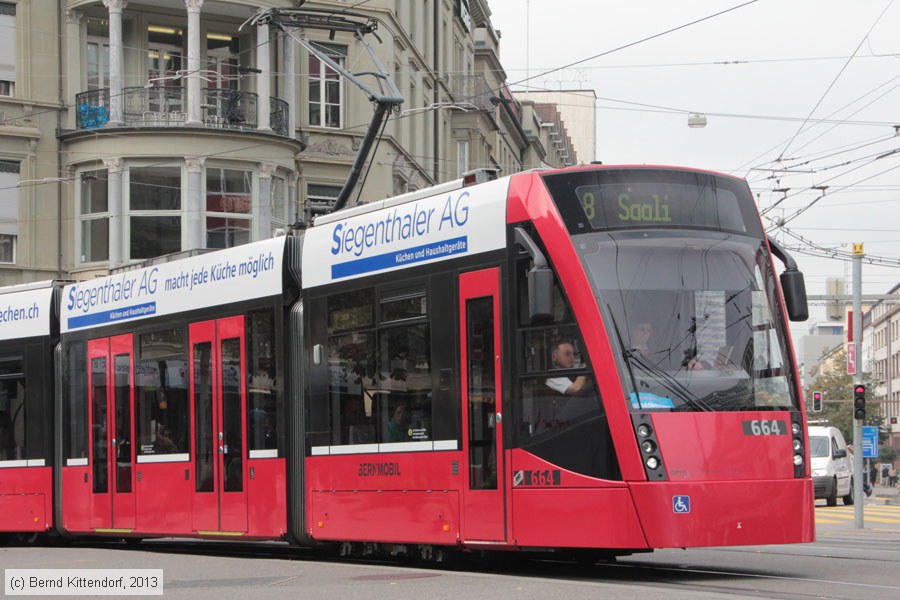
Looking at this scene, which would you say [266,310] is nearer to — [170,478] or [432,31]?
[170,478]

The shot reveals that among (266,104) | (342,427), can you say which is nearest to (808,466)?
(342,427)

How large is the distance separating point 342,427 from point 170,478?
143 inches

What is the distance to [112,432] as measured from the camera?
18438mm

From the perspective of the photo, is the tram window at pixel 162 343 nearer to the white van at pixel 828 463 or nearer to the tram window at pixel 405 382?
the tram window at pixel 405 382

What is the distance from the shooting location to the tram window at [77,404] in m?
19.0

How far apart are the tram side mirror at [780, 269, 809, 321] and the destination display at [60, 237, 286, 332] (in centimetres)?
556

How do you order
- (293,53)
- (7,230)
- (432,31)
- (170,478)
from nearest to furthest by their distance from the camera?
(170,478) → (7,230) → (293,53) → (432,31)

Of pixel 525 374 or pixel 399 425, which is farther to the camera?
pixel 399 425

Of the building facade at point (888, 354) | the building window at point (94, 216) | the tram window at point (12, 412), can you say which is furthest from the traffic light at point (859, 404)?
the building facade at point (888, 354)

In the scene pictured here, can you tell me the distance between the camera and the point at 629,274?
1185cm

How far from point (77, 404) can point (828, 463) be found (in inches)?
830

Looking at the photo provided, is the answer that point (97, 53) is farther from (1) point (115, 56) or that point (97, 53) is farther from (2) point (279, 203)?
(2) point (279, 203)

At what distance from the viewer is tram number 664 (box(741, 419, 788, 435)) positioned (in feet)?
38.4

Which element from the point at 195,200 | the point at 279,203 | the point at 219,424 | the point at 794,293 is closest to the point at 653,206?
the point at 794,293
